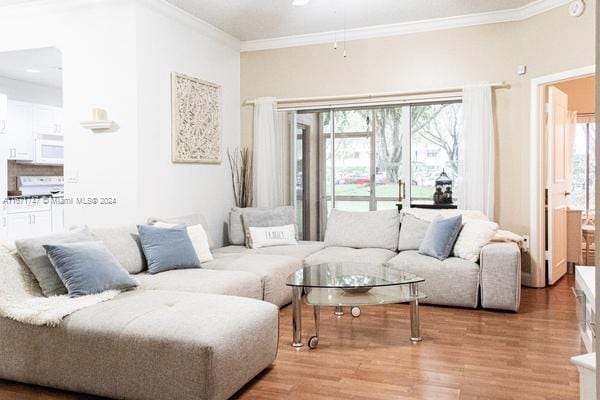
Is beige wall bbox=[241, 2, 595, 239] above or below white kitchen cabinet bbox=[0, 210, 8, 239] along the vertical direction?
above

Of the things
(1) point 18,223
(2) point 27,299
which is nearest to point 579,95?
(2) point 27,299

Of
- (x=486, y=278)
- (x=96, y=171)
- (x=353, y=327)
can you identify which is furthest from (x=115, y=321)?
(x=486, y=278)

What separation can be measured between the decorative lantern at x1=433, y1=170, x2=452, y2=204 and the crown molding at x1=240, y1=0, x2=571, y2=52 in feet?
5.19

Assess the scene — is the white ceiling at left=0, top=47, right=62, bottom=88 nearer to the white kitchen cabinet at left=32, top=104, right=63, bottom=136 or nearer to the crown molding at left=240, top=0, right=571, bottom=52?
the white kitchen cabinet at left=32, top=104, right=63, bottom=136

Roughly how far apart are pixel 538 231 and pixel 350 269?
2332mm

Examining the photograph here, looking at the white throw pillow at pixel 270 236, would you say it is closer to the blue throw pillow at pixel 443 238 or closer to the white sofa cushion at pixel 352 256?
the white sofa cushion at pixel 352 256

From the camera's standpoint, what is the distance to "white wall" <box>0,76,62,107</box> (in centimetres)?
713

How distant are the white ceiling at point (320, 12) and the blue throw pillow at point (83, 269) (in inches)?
107

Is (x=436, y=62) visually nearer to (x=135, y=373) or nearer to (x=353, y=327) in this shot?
(x=353, y=327)

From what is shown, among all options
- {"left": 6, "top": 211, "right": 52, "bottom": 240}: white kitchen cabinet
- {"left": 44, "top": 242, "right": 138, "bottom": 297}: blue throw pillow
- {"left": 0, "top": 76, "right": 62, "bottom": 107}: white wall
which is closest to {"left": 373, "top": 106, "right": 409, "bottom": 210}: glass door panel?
{"left": 44, "top": 242, "right": 138, "bottom": 297}: blue throw pillow

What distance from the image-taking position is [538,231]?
16.9 feet

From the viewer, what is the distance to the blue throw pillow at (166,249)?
4.01 m

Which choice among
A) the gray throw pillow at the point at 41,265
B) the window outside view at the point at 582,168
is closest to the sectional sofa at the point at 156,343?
Answer: the gray throw pillow at the point at 41,265

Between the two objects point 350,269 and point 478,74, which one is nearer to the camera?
point 350,269
